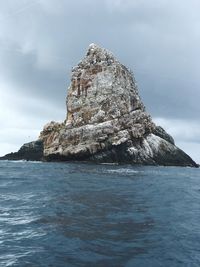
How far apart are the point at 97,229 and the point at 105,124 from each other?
60452mm

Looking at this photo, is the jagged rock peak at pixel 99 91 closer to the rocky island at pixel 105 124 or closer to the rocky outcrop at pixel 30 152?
the rocky island at pixel 105 124

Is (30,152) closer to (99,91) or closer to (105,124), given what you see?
(99,91)

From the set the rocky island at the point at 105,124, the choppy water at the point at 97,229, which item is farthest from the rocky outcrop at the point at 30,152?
the choppy water at the point at 97,229

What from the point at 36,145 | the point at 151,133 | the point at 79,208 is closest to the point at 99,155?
the point at 151,133

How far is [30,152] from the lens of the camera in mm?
97938

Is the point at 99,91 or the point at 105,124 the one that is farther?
the point at 99,91

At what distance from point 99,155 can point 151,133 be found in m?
13.1

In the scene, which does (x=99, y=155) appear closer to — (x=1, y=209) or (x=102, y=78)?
(x=102, y=78)

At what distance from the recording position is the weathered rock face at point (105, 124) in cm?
7619

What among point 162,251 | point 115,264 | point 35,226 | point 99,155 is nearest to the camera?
point 115,264

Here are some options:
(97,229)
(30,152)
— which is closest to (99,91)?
(30,152)

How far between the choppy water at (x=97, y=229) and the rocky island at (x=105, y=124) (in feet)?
155

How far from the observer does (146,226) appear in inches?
730

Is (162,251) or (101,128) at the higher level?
(101,128)
